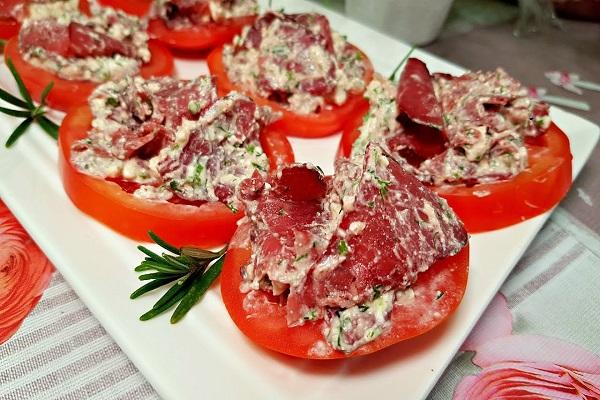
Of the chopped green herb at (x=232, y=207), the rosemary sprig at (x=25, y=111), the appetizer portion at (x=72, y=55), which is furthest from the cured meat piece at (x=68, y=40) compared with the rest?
the chopped green herb at (x=232, y=207)

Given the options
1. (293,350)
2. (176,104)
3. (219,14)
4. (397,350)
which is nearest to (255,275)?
(293,350)

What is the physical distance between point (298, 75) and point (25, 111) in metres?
1.28

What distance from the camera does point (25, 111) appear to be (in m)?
2.64

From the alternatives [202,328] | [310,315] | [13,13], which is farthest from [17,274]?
[13,13]

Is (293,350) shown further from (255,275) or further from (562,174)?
(562,174)

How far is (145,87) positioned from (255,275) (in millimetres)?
1119

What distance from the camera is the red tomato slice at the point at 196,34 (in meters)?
3.26

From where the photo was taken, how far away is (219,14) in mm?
3287

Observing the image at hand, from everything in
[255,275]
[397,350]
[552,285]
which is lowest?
[552,285]

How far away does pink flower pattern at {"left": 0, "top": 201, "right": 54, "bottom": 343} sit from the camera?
2.12m

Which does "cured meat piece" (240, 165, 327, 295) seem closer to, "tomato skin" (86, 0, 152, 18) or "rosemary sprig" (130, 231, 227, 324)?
"rosemary sprig" (130, 231, 227, 324)

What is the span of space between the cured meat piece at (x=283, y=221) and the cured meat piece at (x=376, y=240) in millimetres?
52

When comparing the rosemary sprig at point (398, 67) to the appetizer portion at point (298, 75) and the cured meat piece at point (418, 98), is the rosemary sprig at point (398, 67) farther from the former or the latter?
the cured meat piece at point (418, 98)

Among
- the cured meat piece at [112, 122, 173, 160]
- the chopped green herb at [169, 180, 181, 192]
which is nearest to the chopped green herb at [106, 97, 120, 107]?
the cured meat piece at [112, 122, 173, 160]
